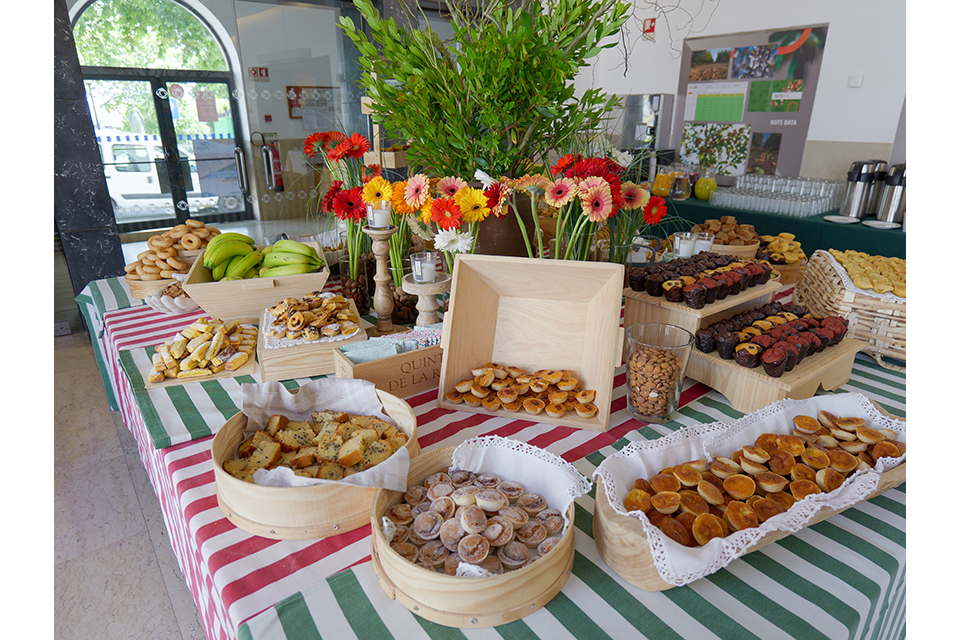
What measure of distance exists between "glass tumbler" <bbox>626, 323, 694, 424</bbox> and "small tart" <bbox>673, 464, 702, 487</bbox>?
31 cm

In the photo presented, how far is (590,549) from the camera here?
2.81ft

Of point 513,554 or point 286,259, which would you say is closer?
Answer: point 513,554

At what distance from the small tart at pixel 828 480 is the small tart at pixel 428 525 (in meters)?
0.63

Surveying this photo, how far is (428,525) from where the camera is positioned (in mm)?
801

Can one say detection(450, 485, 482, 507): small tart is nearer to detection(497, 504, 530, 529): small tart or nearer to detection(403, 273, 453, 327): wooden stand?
detection(497, 504, 530, 529): small tart

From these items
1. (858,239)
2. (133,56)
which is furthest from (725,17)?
(133,56)

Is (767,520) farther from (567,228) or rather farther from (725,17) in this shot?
(725,17)

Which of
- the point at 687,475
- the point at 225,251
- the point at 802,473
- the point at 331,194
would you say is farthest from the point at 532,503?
the point at 225,251

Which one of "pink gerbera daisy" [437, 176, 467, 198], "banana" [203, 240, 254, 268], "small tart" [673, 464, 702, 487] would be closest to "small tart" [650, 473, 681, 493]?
"small tart" [673, 464, 702, 487]

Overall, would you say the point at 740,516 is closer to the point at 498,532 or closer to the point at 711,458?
the point at 711,458

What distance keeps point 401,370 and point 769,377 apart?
0.87 meters

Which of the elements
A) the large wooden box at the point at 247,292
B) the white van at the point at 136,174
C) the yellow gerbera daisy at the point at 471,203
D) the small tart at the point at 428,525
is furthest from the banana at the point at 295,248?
the white van at the point at 136,174

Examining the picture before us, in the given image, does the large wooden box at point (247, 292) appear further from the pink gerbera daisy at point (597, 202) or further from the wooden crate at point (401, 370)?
the pink gerbera daisy at point (597, 202)

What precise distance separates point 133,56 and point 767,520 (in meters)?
4.67
